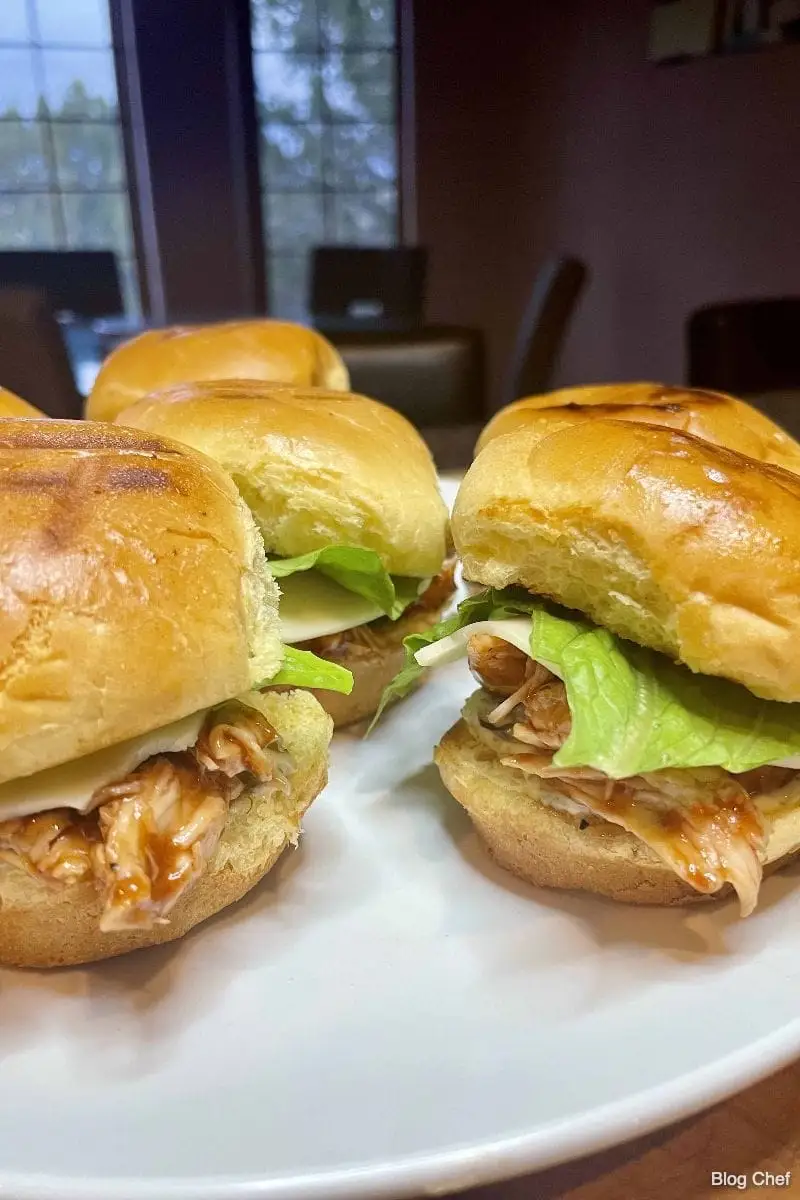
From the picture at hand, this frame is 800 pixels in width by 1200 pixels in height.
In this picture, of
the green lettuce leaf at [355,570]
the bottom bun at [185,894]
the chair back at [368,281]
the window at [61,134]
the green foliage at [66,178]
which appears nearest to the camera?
the bottom bun at [185,894]

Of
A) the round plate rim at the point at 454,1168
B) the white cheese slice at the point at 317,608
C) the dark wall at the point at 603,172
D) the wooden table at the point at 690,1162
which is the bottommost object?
the wooden table at the point at 690,1162

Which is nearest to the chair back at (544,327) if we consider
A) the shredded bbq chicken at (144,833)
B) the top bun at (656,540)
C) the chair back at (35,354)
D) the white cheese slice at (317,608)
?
the chair back at (35,354)

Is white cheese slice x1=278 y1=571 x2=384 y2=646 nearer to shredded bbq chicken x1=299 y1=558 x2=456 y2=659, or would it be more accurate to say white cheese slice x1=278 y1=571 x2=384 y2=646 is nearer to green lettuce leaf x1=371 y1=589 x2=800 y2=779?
shredded bbq chicken x1=299 y1=558 x2=456 y2=659

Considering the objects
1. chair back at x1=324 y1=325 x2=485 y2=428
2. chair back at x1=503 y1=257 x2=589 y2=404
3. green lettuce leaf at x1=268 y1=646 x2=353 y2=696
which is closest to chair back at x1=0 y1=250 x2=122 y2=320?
chair back at x1=324 y1=325 x2=485 y2=428

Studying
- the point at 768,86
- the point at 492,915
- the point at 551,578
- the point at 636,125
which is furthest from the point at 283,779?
the point at 636,125

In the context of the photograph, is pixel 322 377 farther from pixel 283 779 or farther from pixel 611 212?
pixel 611 212

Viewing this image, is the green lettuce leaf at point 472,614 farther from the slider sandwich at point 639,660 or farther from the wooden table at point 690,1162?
the wooden table at point 690,1162
